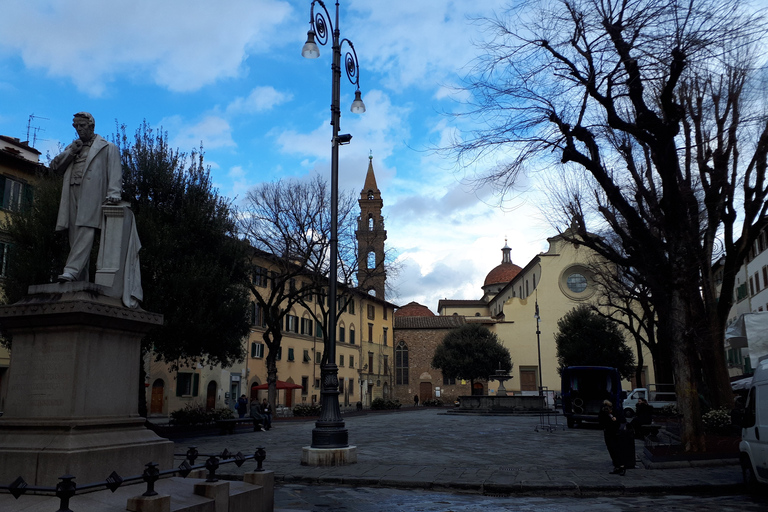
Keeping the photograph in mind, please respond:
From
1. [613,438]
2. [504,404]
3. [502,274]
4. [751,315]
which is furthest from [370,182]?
[613,438]

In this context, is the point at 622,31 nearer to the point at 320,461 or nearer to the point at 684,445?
the point at 684,445

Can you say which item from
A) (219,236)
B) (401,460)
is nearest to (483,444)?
(401,460)

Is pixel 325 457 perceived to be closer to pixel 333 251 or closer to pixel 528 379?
pixel 333 251

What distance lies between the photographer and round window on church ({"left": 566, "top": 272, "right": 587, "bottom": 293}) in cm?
6081

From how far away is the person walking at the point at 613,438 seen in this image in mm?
11531

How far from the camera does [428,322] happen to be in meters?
66.4

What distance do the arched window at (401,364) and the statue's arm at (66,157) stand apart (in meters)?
61.0

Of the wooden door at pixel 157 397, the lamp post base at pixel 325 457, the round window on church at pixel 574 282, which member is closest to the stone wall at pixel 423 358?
the round window on church at pixel 574 282

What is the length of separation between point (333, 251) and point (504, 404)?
28.9m

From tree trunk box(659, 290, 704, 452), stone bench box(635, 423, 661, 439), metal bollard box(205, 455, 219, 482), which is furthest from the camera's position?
stone bench box(635, 423, 661, 439)

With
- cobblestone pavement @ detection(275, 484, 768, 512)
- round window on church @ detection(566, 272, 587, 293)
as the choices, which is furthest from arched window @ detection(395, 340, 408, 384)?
cobblestone pavement @ detection(275, 484, 768, 512)

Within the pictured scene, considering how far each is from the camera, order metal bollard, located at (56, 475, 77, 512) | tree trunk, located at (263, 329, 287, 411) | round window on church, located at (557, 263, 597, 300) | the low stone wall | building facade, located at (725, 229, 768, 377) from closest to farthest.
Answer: metal bollard, located at (56, 475, 77, 512)
building facade, located at (725, 229, 768, 377)
tree trunk, located at (263, 329, 287, 411)
the low stone wall
round window on church, located at (557, 263, 597, 300)

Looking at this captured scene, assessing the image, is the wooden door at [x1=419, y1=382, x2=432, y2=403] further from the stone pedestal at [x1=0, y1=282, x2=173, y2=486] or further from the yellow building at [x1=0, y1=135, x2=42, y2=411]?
the stone pedestal at [x1=0, y1=282, x2=173, y2=486]

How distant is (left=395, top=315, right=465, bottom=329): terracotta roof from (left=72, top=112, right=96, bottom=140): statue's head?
6010cm
